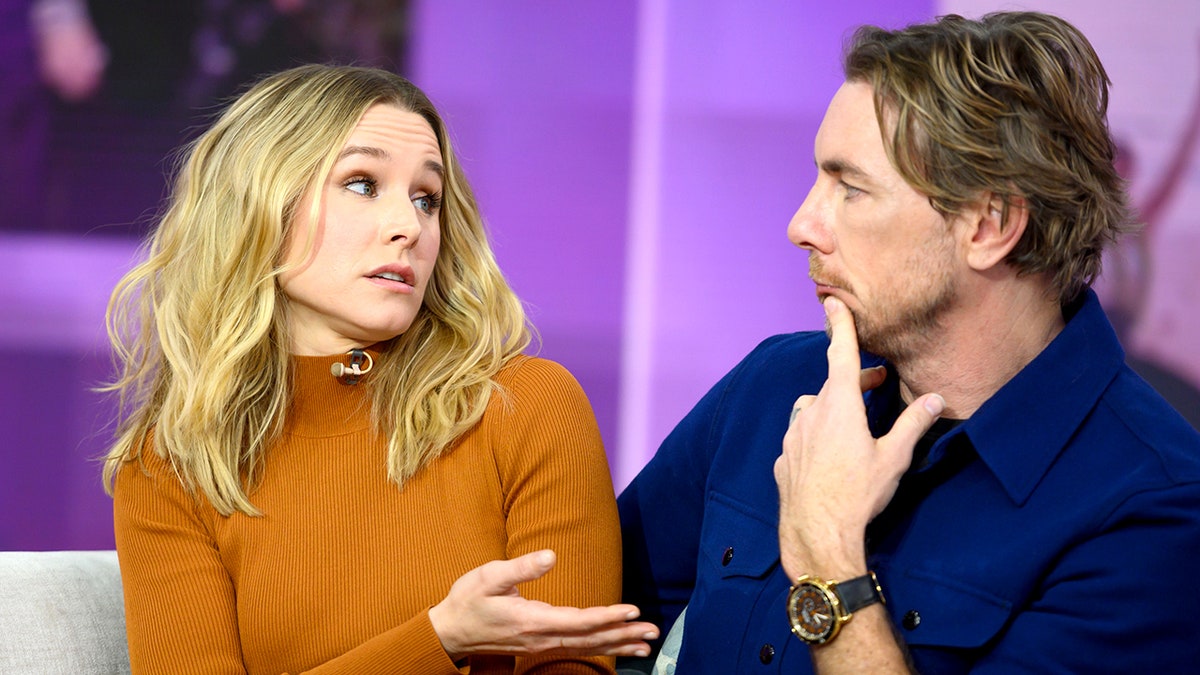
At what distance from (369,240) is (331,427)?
309mm

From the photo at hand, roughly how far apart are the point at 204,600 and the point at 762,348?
953 mm

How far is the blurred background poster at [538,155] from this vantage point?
362 centimetres

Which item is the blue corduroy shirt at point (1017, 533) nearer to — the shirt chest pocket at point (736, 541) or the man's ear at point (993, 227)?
the shirt chest pocket at point (736, 541)

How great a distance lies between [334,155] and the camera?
6.17ft

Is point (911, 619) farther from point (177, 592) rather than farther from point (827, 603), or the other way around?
point (177, 592)

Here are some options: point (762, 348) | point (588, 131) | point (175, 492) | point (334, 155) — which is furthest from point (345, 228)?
point (588, 131)

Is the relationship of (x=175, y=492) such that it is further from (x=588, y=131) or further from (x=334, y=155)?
(x=588, y=131)

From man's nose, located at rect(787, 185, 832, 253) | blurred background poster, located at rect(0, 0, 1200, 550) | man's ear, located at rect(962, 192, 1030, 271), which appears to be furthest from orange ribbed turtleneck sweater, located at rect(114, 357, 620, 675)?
blurred background poster, located at rect(0, 0, 1200, 550)

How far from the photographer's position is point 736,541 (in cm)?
178

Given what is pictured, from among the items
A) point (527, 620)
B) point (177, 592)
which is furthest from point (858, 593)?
point (177, 592)

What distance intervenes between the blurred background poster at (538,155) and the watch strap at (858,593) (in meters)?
2.22

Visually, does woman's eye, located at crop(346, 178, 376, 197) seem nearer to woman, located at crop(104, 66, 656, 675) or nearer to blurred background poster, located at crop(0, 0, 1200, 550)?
woman, located at crop(104, 66, 656, 675)

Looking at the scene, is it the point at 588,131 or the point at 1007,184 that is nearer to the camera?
the point at 1007,184

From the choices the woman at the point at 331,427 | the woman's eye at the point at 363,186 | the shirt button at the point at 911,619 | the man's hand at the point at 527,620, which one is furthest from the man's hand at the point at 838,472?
the woman's eye at the point at 363,186
